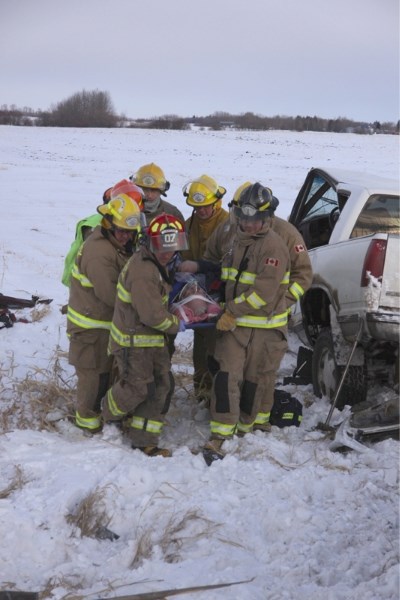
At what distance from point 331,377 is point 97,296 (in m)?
1.93

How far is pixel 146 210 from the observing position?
5305 millimetres

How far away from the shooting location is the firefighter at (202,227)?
5.08 m

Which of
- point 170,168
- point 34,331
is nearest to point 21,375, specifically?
point 34,331

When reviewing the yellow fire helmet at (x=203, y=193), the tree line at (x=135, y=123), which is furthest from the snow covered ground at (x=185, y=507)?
the tree line at (x=135, y=123)

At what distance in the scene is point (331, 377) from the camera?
5.04 metres

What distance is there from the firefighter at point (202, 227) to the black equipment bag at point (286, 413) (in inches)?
24.4

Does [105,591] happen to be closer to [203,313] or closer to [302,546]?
[302,546]

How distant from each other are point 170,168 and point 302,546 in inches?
931

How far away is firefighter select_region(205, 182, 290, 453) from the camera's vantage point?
4.27 metres

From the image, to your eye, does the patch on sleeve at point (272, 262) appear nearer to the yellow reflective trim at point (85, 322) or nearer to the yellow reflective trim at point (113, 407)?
the yellow reflective trim at point (85, 322)

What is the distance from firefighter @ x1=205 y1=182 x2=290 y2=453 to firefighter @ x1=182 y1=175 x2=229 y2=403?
0.53 m

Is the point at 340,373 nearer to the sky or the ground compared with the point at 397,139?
nearer to the ground

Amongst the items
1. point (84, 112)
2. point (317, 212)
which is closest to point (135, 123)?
point (84, 112)

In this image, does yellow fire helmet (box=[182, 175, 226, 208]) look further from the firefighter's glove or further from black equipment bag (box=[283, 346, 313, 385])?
black equipment bag (box=[283, 346, 313, 385])
